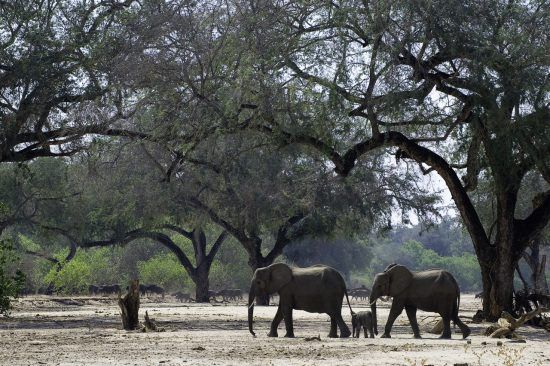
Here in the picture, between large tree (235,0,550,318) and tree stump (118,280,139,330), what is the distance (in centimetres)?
467

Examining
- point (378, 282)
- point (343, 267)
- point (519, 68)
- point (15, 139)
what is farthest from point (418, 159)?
point (343, 267)

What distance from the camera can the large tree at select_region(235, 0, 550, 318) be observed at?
2209 centimetres

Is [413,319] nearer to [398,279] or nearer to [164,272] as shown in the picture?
[398,279]

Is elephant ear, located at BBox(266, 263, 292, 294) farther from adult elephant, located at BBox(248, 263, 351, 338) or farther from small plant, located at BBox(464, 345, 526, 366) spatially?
Answer: small plant, located at BBox(464, 345, 526, 366)

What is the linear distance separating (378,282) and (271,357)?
19.7ft

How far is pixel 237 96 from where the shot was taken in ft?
74.8

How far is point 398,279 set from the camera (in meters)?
20.6

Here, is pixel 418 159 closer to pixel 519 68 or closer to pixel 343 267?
pixel 519 68

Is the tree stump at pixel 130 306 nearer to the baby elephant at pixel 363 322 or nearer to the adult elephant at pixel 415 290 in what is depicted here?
the baby elephant at pixel 363 322

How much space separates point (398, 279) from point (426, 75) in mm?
4864

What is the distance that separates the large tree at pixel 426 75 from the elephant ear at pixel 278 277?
14.7 ft

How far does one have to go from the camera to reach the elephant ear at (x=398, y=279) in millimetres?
20594

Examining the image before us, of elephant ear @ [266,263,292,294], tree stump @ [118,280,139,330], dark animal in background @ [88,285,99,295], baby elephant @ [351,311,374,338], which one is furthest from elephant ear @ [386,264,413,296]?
dark animal in background @ [88,285,99,295]

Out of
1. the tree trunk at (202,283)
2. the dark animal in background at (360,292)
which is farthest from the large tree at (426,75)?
the dark animal in background at (360,292)
